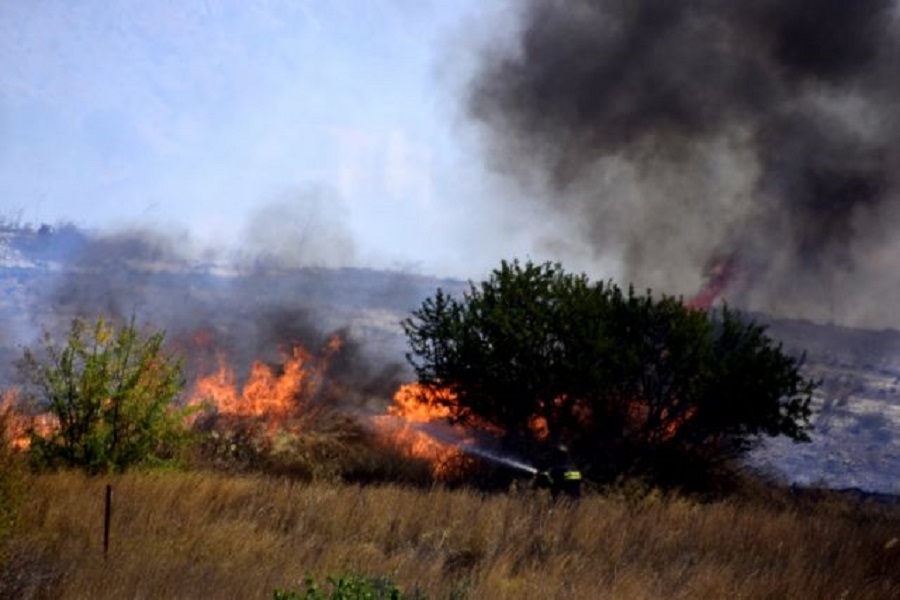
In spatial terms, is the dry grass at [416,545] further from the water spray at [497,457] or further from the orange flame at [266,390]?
the orange flame at [266,390]

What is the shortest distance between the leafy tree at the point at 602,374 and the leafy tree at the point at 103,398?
8876 mm

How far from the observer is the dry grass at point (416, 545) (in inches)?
355

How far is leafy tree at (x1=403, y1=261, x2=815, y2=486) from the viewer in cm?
2338

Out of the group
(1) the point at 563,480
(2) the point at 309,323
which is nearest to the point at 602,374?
(1) the point at 563,480

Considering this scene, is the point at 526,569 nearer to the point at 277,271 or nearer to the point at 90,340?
the point at 90,340

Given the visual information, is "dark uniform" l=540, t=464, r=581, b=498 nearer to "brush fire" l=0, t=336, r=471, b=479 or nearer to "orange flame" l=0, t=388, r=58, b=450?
"brush fire" l=0, t=336, r=471, b=479

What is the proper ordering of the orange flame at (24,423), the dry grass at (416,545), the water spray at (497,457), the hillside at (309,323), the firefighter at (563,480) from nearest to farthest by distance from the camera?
the dry grass at (416,545) → the orange flame at (24,423) → the firefighter at (563,480) → the water spray at (497,457) → the hillside at (309,323)

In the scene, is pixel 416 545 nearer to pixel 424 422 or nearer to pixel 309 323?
pixel 424 422

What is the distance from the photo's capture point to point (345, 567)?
33.3 ft

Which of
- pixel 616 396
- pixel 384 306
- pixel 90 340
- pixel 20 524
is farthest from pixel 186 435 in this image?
pixel 384 306

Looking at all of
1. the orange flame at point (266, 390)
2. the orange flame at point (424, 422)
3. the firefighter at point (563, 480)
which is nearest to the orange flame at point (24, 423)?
the firefighter at point (563, 480)

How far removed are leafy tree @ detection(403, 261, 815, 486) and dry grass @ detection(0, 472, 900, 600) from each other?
7.43 m

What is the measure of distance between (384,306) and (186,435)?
41247mm

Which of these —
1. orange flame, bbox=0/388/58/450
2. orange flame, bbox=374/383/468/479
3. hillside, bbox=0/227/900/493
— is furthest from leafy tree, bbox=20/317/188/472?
hillside, bbox=0/227/900/493
